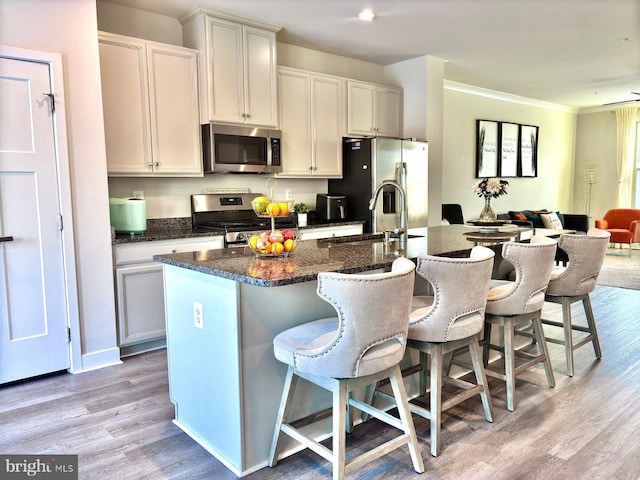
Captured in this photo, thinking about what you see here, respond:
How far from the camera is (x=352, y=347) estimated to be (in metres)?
1.65

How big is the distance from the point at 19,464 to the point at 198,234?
189 cm

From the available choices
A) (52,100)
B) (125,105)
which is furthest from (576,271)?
(52,100)

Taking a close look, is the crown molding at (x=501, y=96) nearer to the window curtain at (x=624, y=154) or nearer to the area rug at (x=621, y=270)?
the window curtain at (x=624, y=154)

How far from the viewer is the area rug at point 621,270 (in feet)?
19.0

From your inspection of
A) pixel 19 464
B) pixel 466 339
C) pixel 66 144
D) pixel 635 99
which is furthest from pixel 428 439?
pixel 635 99

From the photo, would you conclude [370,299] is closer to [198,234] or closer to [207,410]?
[207,410]

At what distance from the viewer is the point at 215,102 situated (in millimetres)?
3871

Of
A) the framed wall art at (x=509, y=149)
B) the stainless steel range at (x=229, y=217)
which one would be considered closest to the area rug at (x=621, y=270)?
the framed wall art at (x=509, y=149)

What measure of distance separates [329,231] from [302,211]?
14.3 inches

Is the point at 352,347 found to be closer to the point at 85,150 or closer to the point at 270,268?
the point at 270,268

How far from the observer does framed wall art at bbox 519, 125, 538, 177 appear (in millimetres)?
8172

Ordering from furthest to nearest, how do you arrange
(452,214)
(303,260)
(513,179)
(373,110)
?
(513,179) < (452,214) < (373,110) < (303,260)

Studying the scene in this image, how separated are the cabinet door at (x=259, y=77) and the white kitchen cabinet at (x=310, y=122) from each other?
19 centimetres

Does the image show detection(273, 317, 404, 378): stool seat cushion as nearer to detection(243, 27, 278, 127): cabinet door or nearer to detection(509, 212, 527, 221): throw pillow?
detection(243, 27, 278, 127): cabinet door
